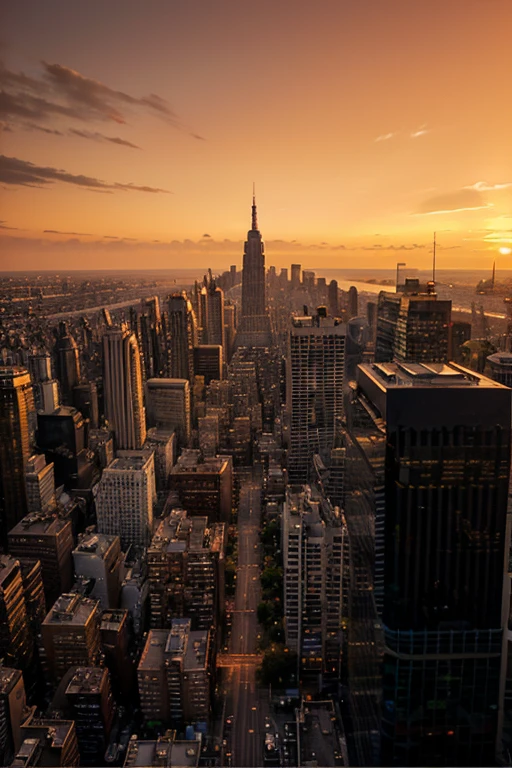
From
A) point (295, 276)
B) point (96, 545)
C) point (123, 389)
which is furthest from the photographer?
point (123, 389)

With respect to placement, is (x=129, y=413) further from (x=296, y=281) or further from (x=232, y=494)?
(x=296, y=281)

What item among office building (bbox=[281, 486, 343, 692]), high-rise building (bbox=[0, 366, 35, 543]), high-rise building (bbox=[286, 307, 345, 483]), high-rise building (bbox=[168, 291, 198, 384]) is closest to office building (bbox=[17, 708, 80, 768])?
office building (bbox=[281, 486, 343, 692])

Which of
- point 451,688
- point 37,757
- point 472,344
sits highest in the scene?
point 472,344

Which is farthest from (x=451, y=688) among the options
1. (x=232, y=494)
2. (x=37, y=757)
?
(x=232, y=494)

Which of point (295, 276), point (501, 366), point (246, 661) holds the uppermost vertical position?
point (295, 276)

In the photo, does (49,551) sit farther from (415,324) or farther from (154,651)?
(415,324)

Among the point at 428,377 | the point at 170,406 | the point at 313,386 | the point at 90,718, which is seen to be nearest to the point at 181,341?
the point at 170,406
